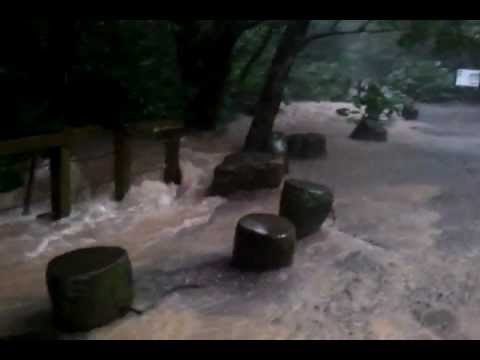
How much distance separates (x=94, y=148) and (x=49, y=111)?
0.91 m

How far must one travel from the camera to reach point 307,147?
409 inches

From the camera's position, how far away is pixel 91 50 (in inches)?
307

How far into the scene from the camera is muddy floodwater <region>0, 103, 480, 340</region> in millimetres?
4105

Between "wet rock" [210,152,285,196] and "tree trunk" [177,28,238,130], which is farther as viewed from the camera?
"tree trunk" [177,28,238,130]

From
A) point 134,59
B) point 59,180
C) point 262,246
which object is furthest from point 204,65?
point 262,246

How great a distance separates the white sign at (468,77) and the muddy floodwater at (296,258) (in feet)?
35.9

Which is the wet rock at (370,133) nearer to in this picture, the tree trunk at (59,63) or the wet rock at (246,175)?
the wet rock at (246,175)

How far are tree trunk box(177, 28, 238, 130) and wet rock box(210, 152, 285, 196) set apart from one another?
128 inches

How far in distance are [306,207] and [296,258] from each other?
0.83m

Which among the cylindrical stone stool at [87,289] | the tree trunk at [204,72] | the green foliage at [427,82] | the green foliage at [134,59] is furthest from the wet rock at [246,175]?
the green foliage at [427,82]

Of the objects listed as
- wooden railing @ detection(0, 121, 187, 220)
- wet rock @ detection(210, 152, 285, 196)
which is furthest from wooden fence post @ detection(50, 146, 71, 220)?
wet rock @ detection(210, 152, 285, 196)

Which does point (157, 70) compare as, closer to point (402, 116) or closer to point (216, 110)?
point (216, 110)

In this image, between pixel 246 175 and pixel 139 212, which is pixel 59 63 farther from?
pixel 246 175

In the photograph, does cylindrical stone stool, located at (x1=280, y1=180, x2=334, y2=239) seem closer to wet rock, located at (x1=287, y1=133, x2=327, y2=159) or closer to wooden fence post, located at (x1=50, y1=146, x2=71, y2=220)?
wooden fence post, located at (x1=50, y1=146, x2=71, y2=220)
